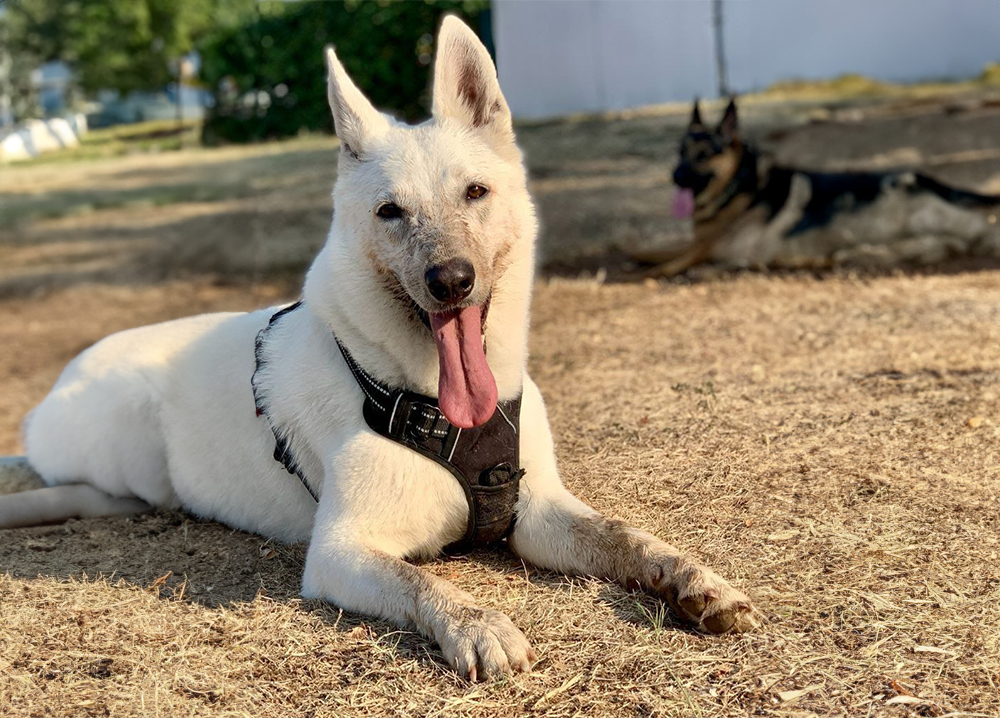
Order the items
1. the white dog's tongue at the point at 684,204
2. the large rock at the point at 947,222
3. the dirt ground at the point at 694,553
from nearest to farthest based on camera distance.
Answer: the dirt ground at the point at 694,553 → the large rock at the point at 947,222 → the white dog's tongue at the point at 684,204

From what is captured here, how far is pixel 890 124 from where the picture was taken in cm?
926

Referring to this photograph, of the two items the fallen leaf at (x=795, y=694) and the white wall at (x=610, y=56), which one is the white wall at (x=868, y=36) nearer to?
the white wall at (x=610, y=56)

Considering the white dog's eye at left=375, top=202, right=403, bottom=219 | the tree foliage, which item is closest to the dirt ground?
the white dog's eye at left=375, top=202, right=403, bottom=219

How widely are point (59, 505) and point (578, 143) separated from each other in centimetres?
780

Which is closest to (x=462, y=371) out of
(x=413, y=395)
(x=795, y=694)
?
(x=413, y=395)

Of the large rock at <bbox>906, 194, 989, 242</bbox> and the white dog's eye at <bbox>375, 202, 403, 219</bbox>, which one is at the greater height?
the white dog's eye at <bbox>375, 202, 403, 219</bbox>

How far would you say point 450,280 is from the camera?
285 centimetres

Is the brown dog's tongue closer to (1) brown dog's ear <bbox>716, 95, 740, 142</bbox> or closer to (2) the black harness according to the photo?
(2) the black harness

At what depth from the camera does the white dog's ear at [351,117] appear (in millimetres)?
3217

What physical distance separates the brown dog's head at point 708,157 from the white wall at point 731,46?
2.69ft

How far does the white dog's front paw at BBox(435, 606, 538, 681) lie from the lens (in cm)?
263

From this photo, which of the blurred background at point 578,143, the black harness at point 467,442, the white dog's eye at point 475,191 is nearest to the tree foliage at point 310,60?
the blurred background at point 578,143

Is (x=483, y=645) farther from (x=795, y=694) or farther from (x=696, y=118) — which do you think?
(x=696, y=118)

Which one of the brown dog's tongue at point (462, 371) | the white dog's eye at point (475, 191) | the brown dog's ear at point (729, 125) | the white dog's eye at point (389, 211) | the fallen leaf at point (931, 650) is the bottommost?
the fallen leaf at point (931, 650)
